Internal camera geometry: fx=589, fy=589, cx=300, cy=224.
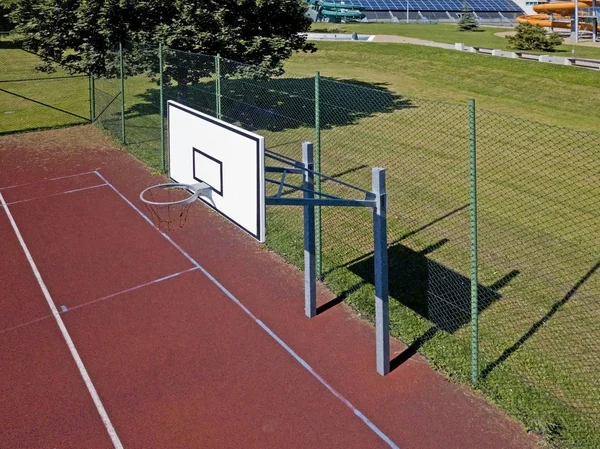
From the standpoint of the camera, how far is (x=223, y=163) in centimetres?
673

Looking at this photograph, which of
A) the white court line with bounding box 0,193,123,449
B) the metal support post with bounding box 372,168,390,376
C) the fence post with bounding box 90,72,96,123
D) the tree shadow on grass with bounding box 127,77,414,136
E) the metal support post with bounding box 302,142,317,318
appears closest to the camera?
the white court line with bounding box 0,193,123,449

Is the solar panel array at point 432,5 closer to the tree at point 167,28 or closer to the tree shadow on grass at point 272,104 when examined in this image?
the tree shadow on grass at point 272,104

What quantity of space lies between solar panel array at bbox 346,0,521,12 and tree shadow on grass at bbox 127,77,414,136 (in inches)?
2056

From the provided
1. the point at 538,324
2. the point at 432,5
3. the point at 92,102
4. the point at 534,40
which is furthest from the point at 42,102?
the point at 432,5

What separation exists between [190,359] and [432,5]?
73700 millimetres

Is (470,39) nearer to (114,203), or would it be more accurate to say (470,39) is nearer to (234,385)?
(114,203)

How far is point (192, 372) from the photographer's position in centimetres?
679

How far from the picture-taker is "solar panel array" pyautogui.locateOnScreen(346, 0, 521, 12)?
72000 millimetres

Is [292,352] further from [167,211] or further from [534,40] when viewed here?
[534,40]

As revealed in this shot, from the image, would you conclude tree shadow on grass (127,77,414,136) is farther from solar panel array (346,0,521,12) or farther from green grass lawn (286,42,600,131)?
solar panel array (346,0,521,12)

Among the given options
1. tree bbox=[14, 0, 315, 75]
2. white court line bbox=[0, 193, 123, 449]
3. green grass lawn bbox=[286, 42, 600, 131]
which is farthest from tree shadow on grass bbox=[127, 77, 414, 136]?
white court line bbox=[0, 193, 123, 449]

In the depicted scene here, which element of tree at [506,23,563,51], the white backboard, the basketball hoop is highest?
tree at [506,23,563,51]

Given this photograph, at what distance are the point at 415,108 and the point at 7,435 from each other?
1818 centimetres

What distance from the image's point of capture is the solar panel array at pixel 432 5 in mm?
72000
